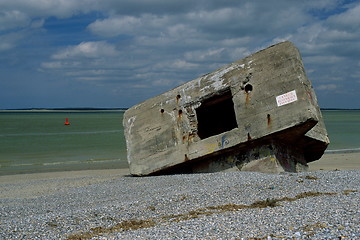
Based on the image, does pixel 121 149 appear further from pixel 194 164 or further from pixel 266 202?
pixel 266 202

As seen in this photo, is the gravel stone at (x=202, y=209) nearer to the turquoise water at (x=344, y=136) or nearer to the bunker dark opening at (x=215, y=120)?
the bunker dark opening at (x=215, y=120)

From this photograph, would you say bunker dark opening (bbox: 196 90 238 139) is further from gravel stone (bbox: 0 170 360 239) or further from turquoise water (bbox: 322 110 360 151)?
turquoise water (bbox: 322 110 360 151)

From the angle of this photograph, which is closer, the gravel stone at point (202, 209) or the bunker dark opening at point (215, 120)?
the gravel stone at point (202, 209)

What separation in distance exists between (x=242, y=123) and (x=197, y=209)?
2584 mm

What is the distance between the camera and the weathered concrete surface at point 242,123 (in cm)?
738

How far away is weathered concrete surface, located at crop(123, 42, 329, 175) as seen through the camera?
7.38 metres

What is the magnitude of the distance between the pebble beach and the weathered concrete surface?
0.52 m

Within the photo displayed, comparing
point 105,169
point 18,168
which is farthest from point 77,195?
point 18,168

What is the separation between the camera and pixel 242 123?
7828 mm

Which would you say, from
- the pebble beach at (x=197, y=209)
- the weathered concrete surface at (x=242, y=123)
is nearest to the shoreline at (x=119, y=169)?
the weathered concrete surface at (x=242, y=123)

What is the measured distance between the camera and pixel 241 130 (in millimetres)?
7832

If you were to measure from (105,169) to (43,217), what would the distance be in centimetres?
848

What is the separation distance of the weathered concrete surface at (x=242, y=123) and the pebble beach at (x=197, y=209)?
0.52 m

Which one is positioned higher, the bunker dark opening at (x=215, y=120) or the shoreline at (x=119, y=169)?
the bunker dark opening at (x=215, y=120)
